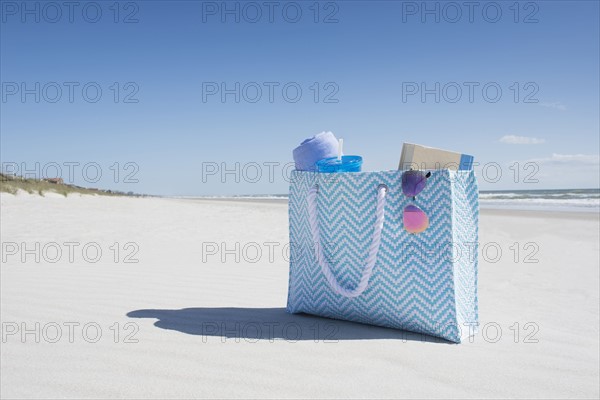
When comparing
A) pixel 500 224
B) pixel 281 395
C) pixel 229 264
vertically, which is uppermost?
pixel 500 224

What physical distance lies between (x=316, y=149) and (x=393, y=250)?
0.62 metres

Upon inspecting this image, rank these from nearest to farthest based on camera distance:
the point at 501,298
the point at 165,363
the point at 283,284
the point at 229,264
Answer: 1. the point at 165,363
2. the point at 501,298
3. the point at 283,284
4. the point at 229,264

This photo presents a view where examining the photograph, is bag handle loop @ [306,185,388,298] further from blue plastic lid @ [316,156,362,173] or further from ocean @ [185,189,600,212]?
ocean @ [185,189,600,212]

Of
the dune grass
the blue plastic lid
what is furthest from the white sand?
the dune grass

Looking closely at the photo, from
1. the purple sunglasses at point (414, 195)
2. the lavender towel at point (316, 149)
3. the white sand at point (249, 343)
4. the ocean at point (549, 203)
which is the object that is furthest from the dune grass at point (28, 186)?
the ocean at point (549, 203)

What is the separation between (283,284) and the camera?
140 inches

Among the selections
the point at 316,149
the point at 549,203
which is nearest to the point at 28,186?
the point at 316,149

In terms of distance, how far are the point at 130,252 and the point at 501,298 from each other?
355cm

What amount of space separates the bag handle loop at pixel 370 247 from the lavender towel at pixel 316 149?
138 mm

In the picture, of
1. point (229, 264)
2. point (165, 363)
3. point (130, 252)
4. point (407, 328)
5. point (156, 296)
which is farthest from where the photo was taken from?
point (130, 252)

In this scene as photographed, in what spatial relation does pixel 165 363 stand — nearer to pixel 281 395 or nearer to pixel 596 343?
pixel 281 395

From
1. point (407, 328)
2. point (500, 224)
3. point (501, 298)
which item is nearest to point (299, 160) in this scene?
point (407, 328)

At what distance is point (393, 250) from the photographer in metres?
2.11

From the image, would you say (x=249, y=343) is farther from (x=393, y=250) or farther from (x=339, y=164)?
(x=339, y=164)
